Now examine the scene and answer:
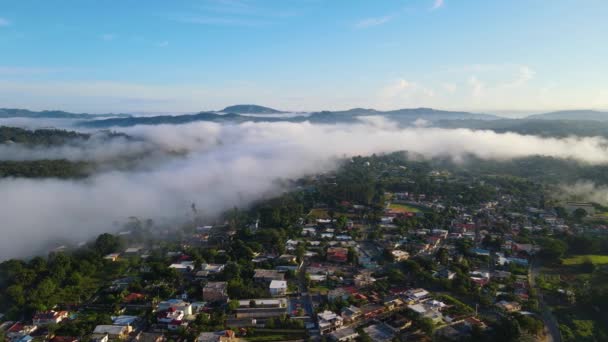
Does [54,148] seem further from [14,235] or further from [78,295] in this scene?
[78,295]

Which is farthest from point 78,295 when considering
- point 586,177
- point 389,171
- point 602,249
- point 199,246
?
point 586,177

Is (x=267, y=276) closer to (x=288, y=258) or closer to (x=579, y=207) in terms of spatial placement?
(x=288, y=258)

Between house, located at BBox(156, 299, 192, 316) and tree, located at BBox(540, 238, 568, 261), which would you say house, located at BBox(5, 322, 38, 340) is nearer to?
house, located at BBox(156, 299, 192, 316)

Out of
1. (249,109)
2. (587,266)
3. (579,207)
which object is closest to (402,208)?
(579,207)

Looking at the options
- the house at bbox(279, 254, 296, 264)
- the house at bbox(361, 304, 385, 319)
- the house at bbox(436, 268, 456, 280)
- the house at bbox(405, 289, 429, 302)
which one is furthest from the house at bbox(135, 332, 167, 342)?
the house at bbox(436, 268, 456, 280)

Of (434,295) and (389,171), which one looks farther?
(389,171)
